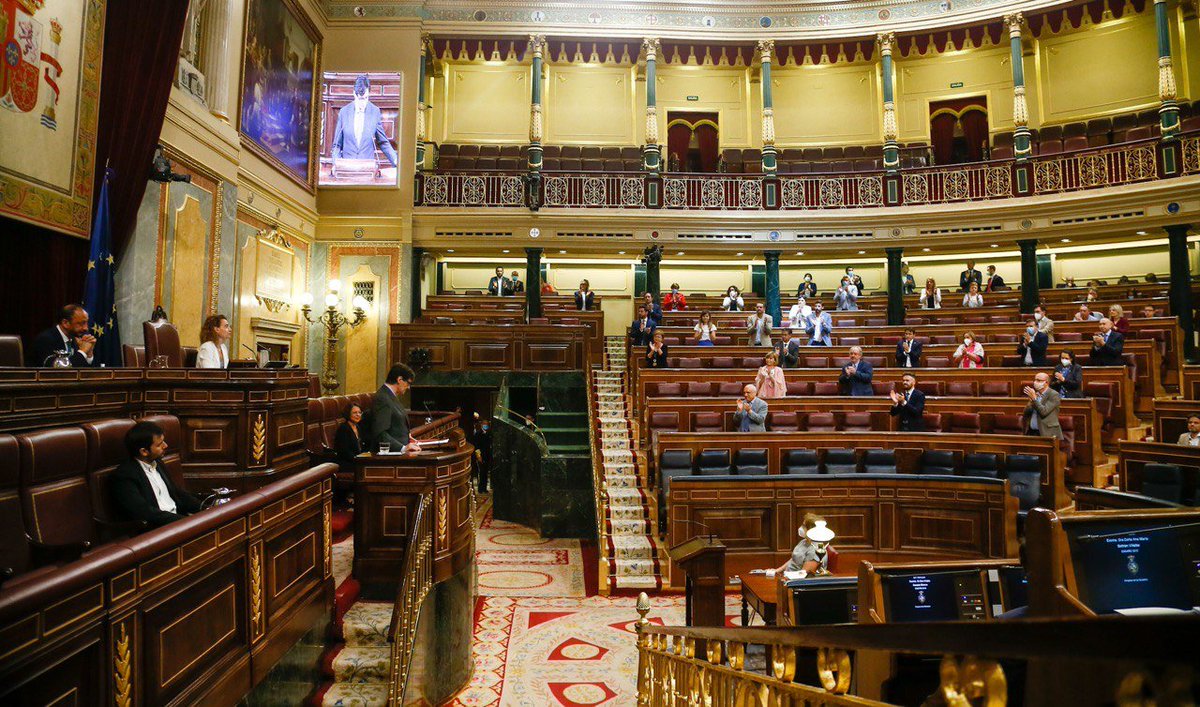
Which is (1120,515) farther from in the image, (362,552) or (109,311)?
(109,311)

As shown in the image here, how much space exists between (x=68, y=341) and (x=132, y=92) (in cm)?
323

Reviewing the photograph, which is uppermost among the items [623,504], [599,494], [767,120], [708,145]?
[708,145]

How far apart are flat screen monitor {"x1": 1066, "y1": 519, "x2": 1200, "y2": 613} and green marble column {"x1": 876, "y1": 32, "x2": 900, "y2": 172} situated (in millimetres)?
13018

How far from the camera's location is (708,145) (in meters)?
16.8

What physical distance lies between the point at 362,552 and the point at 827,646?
376 centimetres

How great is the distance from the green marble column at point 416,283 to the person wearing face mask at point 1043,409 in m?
9.99

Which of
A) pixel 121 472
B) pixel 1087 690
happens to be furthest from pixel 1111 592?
pixel 121 472

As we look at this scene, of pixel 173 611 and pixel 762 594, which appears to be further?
pixel 762 594

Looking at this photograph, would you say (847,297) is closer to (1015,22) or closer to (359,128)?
(1015,22)

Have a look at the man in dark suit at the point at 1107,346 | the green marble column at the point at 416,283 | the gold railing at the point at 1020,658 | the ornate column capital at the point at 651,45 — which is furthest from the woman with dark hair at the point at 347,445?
the ornate column capital at the point at 651,45

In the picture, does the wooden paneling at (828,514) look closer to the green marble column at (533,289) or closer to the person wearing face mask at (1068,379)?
the person wearing face mask at (1068,379)

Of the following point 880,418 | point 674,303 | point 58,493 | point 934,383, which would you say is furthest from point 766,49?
point 58,493

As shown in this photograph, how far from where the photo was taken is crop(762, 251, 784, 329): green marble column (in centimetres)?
1345


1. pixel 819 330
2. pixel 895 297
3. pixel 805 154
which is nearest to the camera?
pixel 819 330
